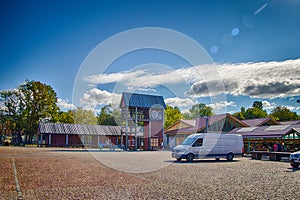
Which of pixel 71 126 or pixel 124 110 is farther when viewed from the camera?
pixel 71 126

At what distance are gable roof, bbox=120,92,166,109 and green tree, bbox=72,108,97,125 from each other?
40.9 meters

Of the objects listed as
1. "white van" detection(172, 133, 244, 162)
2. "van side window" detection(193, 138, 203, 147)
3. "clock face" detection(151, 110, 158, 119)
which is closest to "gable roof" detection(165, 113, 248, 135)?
"clock face" detection(151, 110, 158, 119)

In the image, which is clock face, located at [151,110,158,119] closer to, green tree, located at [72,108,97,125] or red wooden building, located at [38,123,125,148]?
red wooden building, located at [38,123,125,148]

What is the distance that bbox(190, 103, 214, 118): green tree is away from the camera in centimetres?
9827

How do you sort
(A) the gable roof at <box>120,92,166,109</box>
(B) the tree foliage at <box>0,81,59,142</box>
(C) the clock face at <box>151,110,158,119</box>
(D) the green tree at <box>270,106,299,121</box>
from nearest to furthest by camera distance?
1. (A) the gable roof at <box>120,92,166,109</box>
2. (C) the clock face at <box>151,110,158,119</box>
3. (B) the tree foliage at <box>0,81,59,142</box>
4. (D) the green tree at <box>270,106,299,121</box>

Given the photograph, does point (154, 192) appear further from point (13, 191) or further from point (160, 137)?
point (160, 137)

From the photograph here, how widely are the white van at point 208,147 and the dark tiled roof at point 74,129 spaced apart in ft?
113

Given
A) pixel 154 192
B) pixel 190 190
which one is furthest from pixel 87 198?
pixel 190 190

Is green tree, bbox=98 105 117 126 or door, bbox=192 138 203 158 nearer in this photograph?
door, bbox=192 138 203 158

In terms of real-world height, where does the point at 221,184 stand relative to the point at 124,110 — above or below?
below

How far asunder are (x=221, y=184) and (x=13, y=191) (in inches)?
285

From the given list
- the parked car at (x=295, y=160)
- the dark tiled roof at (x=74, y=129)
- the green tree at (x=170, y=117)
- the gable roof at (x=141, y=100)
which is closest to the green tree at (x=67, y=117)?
the dark tiled roof at (x=74, y=129)

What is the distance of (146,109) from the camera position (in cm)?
4775

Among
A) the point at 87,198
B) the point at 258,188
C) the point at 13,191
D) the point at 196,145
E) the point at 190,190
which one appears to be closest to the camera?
the point at 87,198
